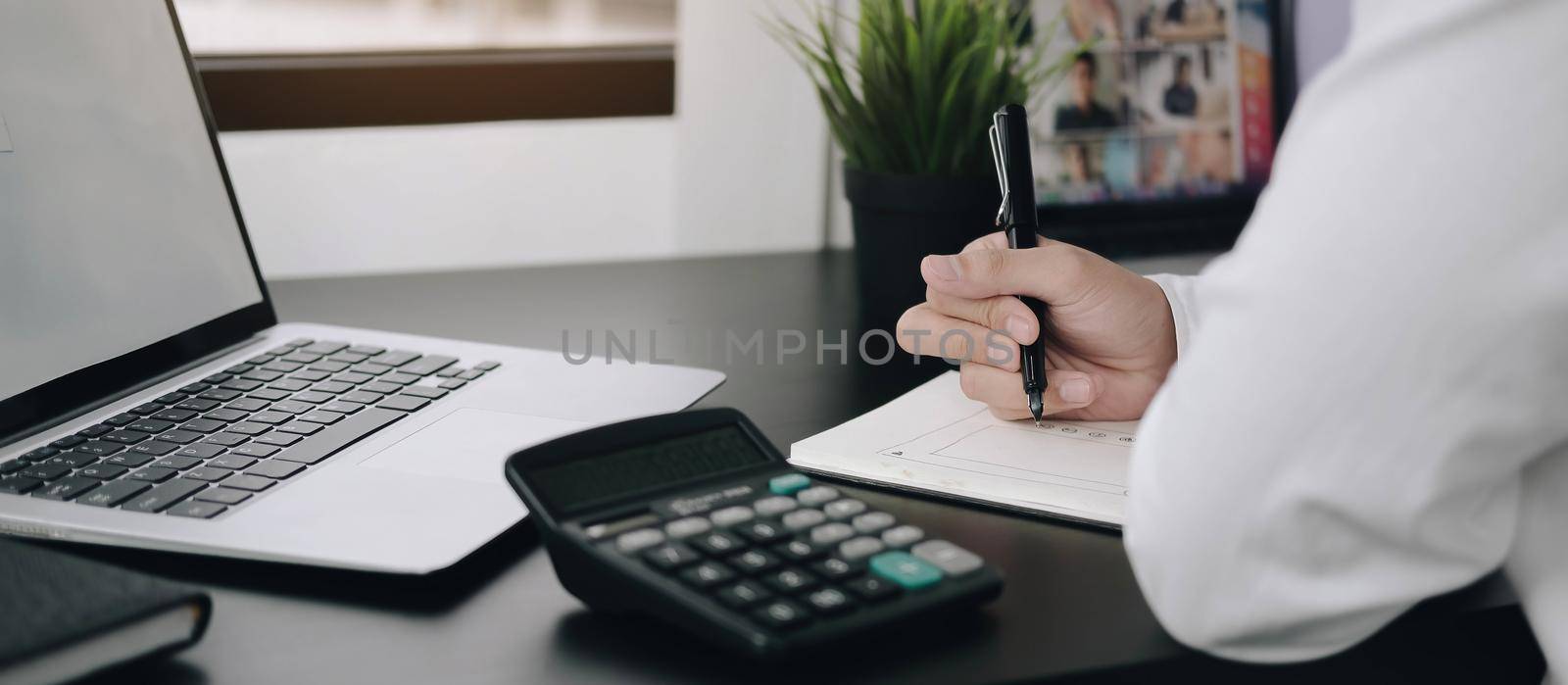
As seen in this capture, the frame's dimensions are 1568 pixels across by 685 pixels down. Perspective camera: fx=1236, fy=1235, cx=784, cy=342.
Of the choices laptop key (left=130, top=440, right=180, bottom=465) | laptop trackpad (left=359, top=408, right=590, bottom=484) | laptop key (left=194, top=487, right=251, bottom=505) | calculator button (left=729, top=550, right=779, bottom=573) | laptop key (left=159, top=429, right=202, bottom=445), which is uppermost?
calculator button (left=729, top=550, right=779, bottom=573)

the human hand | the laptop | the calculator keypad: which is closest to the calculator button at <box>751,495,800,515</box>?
the calculator keypad

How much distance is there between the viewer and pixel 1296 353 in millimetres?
412

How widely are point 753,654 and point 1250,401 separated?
190 mm

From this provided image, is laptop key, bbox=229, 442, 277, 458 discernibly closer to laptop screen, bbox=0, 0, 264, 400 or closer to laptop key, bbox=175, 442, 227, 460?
laptop key, bbox=175, 442, 227, 460

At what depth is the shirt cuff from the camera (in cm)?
74

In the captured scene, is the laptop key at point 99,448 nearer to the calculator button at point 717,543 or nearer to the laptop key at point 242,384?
the laptop key at point 242,384

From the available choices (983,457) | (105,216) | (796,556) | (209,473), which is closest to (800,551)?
(796,556)

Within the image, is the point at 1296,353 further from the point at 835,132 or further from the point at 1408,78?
the point at 835,132

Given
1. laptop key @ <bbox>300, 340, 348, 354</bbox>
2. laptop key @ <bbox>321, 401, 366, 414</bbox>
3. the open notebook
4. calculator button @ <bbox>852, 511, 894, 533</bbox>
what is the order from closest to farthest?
calculator button @ <bbox>852, 511, 894, 533</bbox>, the open notebook, laptop key @ <bbox>321, 401, 366, 414</bbox>, laptop key @ <bbox>300, 340, 348, 354</bbox>

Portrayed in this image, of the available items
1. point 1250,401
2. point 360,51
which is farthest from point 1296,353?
point 360,51

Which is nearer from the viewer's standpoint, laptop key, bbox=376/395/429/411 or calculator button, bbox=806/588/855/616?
calculator button, bbox=806/588/855/616

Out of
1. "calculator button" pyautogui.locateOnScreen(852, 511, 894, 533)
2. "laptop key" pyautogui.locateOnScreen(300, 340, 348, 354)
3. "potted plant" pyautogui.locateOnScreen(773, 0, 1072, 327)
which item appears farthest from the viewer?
"potted plant" pyautogui.locateOnScreen(773, 0, 1072, 327)

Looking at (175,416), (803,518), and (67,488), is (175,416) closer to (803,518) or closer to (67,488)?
(67,488)

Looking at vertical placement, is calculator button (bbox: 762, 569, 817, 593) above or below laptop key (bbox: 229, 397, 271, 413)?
above
